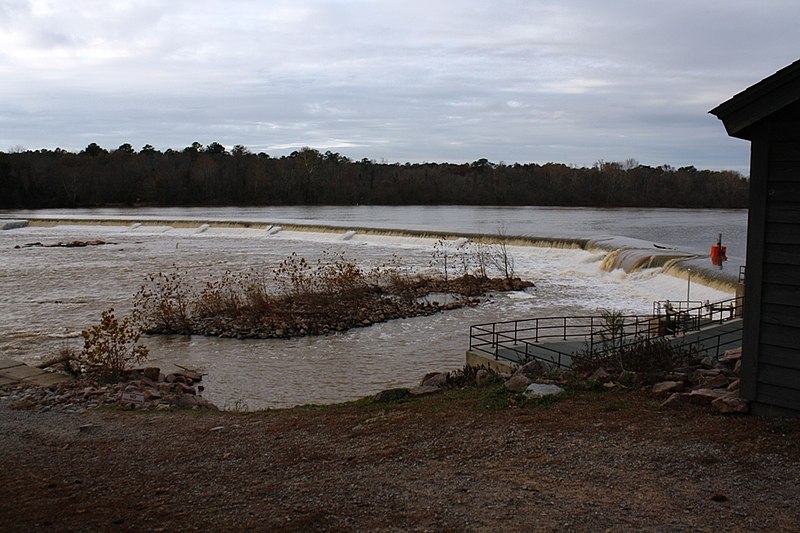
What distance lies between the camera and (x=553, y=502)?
5.68m

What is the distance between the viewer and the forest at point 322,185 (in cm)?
10788

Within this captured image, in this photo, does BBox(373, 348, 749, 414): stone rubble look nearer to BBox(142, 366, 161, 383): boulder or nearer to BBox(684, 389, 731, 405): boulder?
BBox(684, 389, 731, 405): boulder

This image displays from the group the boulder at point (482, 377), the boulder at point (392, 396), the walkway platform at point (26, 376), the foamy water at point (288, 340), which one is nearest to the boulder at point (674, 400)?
the boulder at point (482, 377)

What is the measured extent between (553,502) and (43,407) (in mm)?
8783

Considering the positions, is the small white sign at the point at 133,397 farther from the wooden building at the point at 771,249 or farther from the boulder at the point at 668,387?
the wooden building at the point at 771,249

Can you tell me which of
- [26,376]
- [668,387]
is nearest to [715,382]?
[668,387]

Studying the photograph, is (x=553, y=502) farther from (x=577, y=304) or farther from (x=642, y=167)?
(x=642, y=167)

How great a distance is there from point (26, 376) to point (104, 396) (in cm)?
270

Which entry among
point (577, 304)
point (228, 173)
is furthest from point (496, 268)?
point (228, 173)

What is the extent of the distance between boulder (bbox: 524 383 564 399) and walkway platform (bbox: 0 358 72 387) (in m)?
8.92

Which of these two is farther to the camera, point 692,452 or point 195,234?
point 195,234

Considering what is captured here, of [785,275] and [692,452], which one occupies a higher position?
[785,275]

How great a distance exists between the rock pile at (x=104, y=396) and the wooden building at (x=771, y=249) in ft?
27.4

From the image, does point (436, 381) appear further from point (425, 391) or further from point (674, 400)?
point (674, 400)
